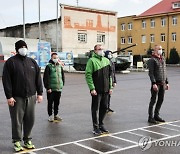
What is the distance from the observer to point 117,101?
38.9ft

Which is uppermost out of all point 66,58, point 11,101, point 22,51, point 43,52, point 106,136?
point 43,52

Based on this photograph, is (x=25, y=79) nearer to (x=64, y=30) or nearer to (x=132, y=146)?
(x=132, y=146)

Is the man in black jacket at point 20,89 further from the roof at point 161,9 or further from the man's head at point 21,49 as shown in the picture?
the roof at point 161,9

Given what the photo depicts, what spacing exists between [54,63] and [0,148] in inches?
121

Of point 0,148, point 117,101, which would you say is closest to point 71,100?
point 117,101

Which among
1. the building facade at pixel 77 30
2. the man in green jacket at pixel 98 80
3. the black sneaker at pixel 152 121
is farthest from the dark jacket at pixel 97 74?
the building facade at pixel 77 30

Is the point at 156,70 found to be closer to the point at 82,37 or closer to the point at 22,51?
the point at 22,51

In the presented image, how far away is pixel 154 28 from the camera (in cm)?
5900

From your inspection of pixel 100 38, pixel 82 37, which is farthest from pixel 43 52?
pixel 100 38

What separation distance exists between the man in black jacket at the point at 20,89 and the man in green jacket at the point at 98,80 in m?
1.27

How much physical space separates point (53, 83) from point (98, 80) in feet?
5.98

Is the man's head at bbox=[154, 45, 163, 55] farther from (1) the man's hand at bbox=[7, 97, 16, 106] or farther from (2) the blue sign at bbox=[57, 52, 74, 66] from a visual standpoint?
(2) the blue sign at bbox=[57, 52, 74, 66]

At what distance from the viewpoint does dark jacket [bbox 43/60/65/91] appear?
8.23 m

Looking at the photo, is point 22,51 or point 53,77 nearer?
point 22,51
